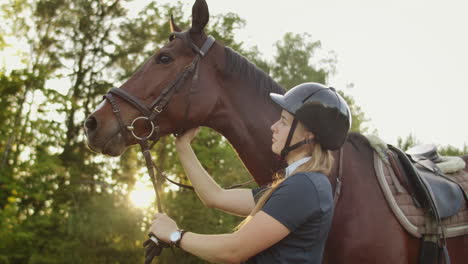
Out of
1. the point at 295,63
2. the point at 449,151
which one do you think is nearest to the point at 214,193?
the point at 449,151

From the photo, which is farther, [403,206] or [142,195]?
[142,195]

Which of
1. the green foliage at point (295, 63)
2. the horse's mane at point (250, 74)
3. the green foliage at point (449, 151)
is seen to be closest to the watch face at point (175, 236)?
the horse's mane at point (250, 74)

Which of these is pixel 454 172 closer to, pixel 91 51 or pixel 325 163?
pixel 325 163

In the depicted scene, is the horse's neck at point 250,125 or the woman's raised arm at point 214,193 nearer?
the woman's raised arm at point 214,193

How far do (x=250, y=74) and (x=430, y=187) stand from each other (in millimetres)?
1615

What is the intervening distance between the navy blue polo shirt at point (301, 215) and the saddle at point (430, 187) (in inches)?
57.0

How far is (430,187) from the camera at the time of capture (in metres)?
3.36

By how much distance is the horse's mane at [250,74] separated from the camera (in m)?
3.52

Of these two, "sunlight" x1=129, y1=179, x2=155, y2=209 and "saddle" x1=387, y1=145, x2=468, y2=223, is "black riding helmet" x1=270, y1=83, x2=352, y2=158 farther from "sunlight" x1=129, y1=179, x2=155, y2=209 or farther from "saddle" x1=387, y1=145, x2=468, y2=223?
"sunlight" x1=129, y1=179, x2=155, y2=209

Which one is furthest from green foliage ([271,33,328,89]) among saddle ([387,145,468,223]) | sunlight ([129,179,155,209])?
saddle ([387,145,468,223])

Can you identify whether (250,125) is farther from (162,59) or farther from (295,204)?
(295,204)

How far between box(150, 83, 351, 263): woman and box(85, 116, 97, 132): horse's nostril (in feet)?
4.15

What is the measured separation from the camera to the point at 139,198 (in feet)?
60.8

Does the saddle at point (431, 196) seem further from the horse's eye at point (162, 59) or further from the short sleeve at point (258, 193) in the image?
the horse's eye at point (162, 59)
